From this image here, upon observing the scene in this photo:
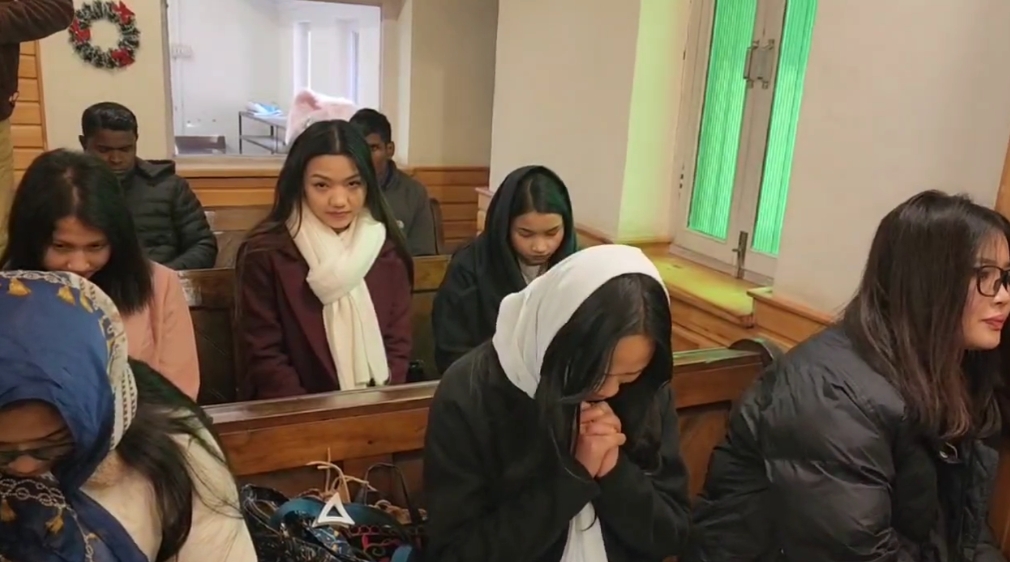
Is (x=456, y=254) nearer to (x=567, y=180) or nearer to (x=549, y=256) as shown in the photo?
(x=549, y=256)

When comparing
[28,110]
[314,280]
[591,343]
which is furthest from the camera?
[28,110]

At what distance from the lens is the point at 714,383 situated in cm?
197

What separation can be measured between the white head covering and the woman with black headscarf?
0.90 metres

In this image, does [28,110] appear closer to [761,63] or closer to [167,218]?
[167,218]

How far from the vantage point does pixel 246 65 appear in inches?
346


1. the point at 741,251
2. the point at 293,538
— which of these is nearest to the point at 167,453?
the point at 293,538

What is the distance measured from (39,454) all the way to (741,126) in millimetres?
2610

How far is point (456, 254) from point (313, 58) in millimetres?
6660

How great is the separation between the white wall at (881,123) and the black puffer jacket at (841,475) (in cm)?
79

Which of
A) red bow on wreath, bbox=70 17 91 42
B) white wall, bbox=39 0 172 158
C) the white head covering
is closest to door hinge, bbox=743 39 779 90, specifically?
the white head covering

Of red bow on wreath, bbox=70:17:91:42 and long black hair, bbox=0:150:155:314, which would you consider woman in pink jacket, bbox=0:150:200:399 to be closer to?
long black hair, bbox=0:150:155:314

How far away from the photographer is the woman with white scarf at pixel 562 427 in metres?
1.14

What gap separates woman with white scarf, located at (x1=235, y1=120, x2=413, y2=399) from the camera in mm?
1968

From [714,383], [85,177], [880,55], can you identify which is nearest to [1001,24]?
[880,55]
